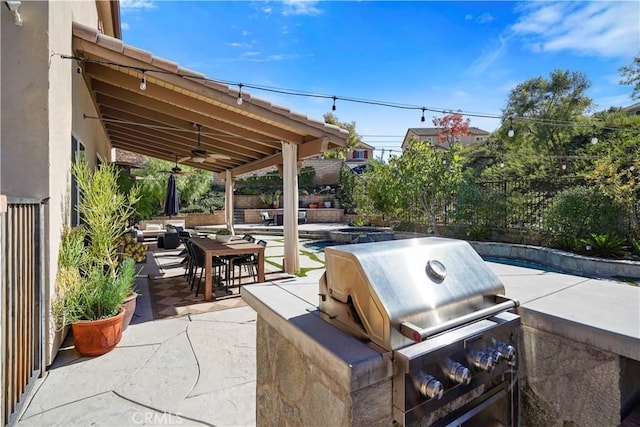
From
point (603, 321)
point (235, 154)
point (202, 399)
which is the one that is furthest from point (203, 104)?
point (603, 321)

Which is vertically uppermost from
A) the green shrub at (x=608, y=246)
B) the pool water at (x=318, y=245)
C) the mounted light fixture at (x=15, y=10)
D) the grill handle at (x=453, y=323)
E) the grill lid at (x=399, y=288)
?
the mounted light fixture at (x=15, y=10)

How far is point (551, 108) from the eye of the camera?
18312 mm

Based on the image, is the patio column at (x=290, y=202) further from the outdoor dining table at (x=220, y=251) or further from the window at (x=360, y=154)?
the window at (x=360, y=154)

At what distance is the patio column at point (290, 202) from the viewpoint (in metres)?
6.66

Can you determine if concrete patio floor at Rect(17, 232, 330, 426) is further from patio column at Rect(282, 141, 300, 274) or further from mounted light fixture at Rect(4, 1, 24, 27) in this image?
mounted light fixture at Rect(4, 1, 24, 27)

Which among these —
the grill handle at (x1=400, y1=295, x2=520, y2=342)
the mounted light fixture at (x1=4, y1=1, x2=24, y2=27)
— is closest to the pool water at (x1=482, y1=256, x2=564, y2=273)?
the grill handle at (x1=400, y1=295, x2=520, y2=342)

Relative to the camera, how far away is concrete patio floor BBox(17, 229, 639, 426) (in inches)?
83.4

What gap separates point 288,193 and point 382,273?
222 inches

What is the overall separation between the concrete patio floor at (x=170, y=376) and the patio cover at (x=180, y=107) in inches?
132

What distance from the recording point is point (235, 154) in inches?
362

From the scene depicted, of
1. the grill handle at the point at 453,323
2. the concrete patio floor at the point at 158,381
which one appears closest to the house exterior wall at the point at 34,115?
the concrete patio floor at the point at 158,381

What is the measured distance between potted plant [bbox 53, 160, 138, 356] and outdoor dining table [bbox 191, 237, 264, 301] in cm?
130

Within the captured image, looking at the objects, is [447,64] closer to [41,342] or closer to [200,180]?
[41,342]

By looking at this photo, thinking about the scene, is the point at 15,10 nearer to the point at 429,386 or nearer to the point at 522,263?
the point at 429,386
